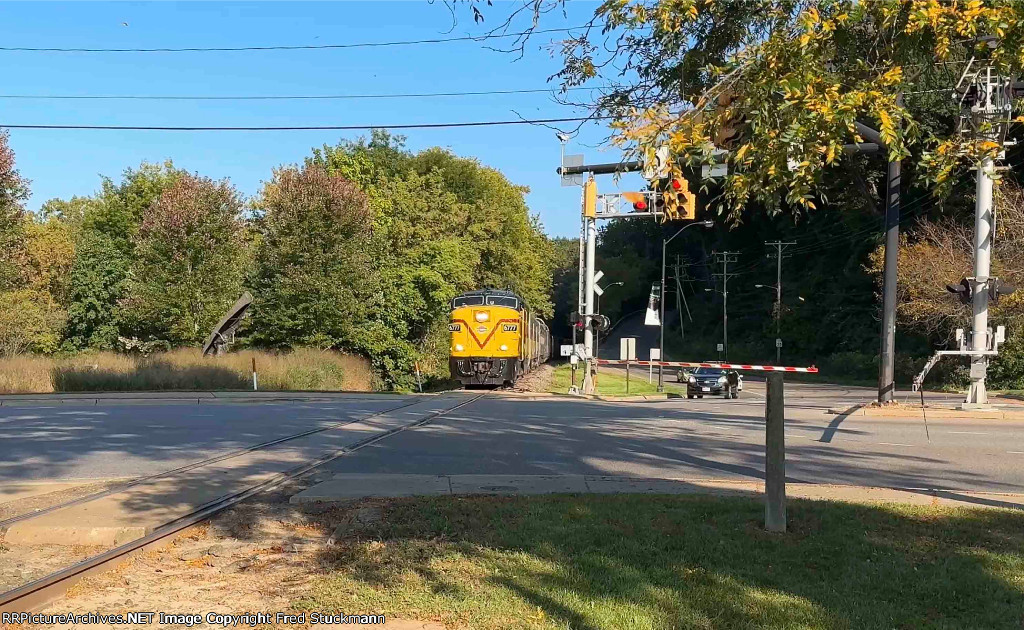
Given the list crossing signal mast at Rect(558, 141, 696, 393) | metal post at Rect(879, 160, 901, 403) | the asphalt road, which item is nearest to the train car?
crossing signal mast at Rect(558, 141, 696, 393)

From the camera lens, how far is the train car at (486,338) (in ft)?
103

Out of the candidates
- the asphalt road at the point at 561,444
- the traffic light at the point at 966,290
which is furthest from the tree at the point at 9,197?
the traffic light at the point at 966,290

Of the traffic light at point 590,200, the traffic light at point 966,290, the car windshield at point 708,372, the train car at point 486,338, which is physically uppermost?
the traffic light at point 590,200

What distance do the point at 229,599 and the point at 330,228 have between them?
3299cm

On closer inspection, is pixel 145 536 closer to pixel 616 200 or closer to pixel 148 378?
pixel 616 200

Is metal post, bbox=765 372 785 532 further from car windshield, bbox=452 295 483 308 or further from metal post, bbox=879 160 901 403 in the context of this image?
car windshield, bbox=452 295 483 308

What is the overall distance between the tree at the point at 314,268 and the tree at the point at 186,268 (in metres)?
1.85

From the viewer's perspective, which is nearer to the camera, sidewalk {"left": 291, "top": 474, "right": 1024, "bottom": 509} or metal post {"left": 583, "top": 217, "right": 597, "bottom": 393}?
sidewalk {"left": 291, "top": 474, "right": 1024, "bottom": 509}

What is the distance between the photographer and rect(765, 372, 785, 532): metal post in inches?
272

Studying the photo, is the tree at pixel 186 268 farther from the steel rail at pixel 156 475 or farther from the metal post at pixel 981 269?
the metal post at pixel 981 269

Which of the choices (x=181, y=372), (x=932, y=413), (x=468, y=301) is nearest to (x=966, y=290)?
(x=932, y=413)

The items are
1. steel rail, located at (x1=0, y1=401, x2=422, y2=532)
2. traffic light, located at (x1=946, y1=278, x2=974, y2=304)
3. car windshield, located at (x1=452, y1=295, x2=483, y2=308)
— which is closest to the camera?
steel rail, located at (x1=0, y1=401, x2=422, y2=532)

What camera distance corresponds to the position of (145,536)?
275 inches

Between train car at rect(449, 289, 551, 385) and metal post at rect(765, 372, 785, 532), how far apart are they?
24.5 meters
